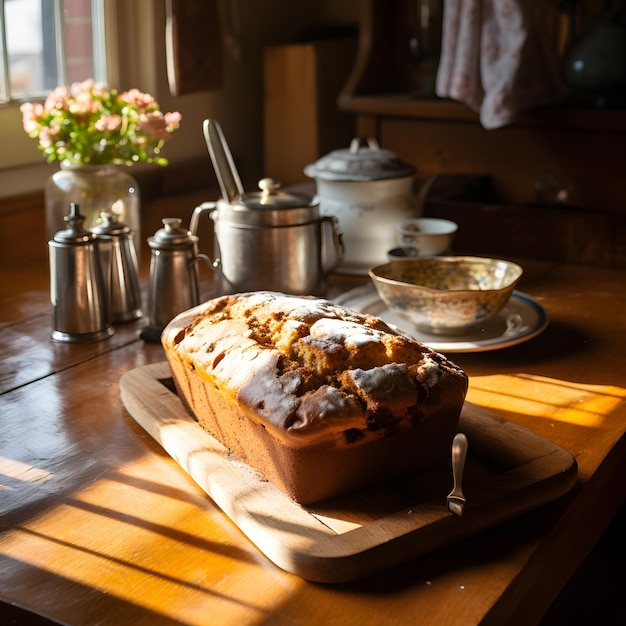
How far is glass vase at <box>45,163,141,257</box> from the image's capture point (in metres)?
1.50

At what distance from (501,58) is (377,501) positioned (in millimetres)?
1325

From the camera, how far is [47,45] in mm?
1949

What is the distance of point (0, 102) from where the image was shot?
185 centimetres

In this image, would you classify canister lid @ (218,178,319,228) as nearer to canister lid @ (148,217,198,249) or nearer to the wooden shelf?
canister lid @ (148,217,198,249)

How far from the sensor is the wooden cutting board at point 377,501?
2.41 ft

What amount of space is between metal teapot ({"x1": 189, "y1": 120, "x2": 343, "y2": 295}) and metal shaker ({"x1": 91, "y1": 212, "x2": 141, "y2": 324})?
106 millimetres

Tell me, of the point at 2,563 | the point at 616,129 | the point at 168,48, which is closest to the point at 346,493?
the point at 2,563

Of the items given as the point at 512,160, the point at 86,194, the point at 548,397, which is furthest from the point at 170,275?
the point at 512,160

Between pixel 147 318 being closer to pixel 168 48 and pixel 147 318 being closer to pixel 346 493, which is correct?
pixel 346 493

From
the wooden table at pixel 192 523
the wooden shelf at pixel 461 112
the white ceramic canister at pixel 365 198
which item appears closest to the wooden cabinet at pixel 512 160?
the wooden shelf at pixel 461 112

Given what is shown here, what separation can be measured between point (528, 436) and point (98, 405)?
1.67 ft

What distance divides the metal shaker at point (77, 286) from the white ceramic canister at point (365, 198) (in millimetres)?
510

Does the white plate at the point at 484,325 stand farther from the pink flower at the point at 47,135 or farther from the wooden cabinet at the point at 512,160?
the pink flower at the point at 47,135

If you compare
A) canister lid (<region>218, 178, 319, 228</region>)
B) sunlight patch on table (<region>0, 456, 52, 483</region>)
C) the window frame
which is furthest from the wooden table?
the window frame
